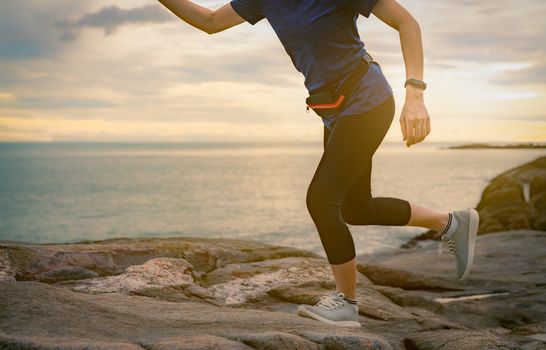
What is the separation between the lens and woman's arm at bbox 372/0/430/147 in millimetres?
3836

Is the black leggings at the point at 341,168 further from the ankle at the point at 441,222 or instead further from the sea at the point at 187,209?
the sea at the point at 187,209

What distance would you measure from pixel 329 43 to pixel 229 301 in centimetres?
246

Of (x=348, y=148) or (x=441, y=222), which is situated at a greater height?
(x=348, y=148)

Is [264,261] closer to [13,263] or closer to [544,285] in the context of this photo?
[13,263]

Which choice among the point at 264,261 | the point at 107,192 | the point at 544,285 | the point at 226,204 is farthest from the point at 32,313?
the point at 107,192

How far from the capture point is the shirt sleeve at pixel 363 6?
404cm

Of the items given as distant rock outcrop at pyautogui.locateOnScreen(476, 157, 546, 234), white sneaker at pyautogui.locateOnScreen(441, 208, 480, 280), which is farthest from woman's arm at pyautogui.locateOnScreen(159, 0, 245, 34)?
distant rock outcrop at pyautogui.locateOnScreen(476, 157, 546, 234)

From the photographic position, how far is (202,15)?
4.84 metres

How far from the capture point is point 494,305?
704 cm

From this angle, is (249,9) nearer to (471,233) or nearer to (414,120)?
(414,120)

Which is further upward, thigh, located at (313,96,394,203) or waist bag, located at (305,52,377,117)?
waist bag, located at (305,52,377,117)

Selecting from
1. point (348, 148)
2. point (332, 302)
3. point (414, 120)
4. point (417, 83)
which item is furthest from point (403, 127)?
point (332, 302)

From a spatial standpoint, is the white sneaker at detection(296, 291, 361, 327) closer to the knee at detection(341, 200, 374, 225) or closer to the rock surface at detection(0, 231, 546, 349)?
the rock surface at detection(0, 231, 546, 349)

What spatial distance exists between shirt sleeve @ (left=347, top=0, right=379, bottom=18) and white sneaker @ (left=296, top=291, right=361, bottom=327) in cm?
194
